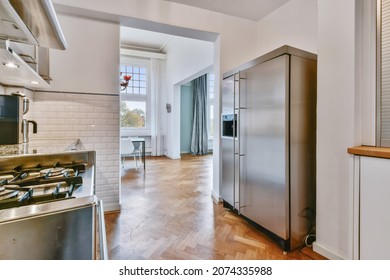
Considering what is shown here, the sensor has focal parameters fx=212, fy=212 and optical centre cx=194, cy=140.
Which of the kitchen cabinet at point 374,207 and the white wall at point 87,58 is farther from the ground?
the white wall at point 87,58

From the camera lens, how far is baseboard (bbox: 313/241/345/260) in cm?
169

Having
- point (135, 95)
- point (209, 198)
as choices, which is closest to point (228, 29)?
point (209, 198)

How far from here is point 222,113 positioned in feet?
9.21

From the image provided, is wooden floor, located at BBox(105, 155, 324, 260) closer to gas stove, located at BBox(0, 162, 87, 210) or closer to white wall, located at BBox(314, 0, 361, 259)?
white wall, located at BBox(314, 0, 361, 259)

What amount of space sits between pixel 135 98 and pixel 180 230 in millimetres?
5639

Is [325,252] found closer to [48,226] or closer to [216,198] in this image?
[216,198]

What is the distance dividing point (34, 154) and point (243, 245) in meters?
1.80

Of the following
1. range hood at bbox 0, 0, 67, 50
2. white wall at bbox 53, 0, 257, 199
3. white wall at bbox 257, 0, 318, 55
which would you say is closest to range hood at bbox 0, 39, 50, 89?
range hood at bbox 0, 0, 67, 50

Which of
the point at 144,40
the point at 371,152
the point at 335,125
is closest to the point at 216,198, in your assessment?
the point at 335,125

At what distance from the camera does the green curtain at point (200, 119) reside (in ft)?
25.0

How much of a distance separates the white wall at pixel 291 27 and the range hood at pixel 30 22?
8.19 ft

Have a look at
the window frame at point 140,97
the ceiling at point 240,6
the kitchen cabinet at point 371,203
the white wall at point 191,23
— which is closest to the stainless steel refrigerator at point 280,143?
the kitchen cabinet at point 371,203

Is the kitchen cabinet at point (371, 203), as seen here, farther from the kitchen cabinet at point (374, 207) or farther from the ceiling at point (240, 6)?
the ceiling at point (240, 6)

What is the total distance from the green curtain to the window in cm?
174
